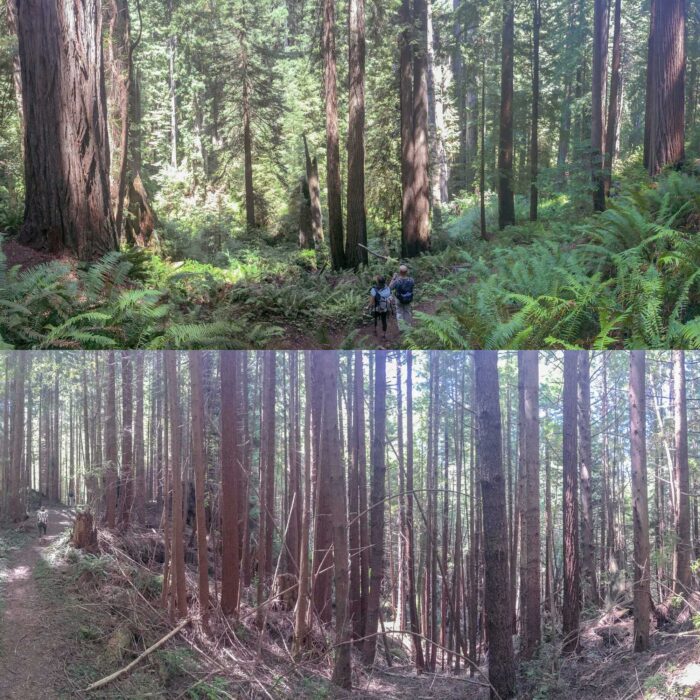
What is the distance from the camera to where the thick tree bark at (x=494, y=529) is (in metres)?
2.56

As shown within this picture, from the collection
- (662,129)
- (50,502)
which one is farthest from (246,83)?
(50,502)

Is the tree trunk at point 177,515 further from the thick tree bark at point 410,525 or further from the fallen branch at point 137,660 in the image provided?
the thick tree bark at point 410,525

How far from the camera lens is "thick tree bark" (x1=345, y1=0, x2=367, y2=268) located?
8.46 meters

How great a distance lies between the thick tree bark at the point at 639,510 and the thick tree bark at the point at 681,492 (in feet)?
0.41

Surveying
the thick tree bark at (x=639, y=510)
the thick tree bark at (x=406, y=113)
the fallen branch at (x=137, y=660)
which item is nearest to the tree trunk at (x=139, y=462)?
the fallen branch at (x=137, y=660)

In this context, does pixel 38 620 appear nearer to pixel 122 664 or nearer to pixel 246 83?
pixel 122 664

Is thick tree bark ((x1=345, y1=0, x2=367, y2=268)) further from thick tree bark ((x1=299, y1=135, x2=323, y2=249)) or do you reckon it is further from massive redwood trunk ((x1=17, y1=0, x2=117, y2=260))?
thick tree bark ((x1=299, y1=135, x2=323, y2=249))

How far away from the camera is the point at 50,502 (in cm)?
249

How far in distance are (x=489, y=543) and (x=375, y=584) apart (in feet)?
1.72

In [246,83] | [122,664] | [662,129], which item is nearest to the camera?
[122,664]

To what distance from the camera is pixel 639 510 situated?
257 cm

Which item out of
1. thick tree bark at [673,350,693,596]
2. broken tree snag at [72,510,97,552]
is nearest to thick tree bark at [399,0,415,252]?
thick tree bark at [673,350,693,596]

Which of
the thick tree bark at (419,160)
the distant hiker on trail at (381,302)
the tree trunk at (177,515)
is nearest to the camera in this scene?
the tree trunk at (177,515)

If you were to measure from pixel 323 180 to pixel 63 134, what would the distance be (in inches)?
427
